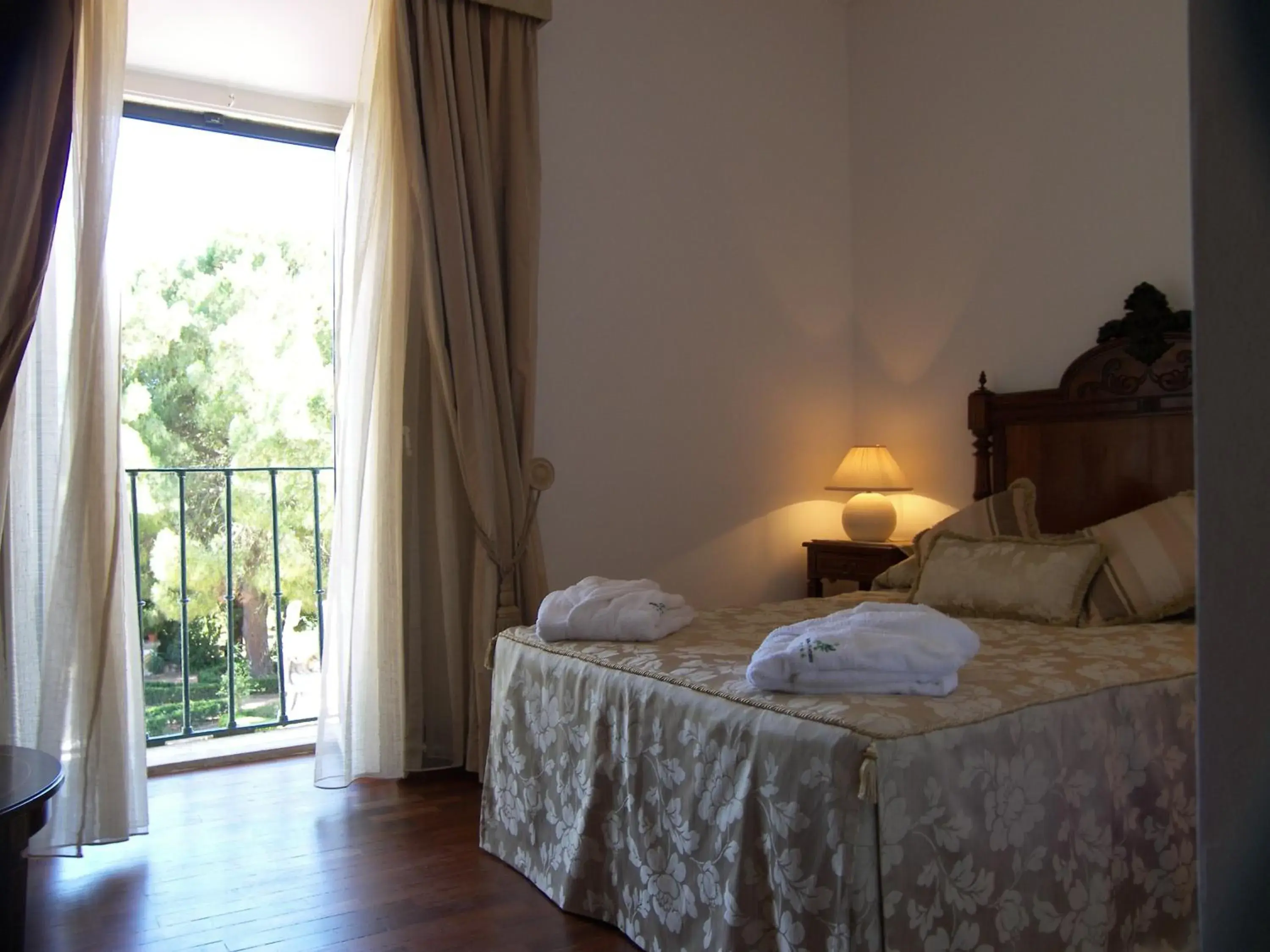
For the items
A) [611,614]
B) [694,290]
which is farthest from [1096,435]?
[611,614]

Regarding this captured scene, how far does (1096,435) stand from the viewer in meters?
3.55

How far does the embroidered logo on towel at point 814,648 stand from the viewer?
75.9 inches

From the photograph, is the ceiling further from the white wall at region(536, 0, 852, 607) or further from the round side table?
the round side table

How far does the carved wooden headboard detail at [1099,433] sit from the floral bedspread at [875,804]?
0.97 m

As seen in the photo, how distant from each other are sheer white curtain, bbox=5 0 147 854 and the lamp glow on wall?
2674 mm

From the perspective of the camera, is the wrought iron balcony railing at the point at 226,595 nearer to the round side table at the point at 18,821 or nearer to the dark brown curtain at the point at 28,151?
the dark brown curtain at the point at 28,151

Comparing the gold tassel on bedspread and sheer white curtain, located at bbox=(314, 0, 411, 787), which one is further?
sheer white curtain, located at bbox=(314, 0, 411, 787)

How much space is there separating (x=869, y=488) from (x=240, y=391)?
327 centimetres

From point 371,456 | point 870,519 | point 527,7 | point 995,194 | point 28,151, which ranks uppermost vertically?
point 527,7

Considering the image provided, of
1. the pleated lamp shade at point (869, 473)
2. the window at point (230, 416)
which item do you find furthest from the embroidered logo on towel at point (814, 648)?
the window at point (230, 416)

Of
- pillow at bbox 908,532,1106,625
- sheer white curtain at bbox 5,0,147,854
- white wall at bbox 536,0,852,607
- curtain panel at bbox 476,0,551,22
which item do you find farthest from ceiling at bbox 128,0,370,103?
pillow at bbox 908,532,1106,625

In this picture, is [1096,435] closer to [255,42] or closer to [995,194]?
[995,194]

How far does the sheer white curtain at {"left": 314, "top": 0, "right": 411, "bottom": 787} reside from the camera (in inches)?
134

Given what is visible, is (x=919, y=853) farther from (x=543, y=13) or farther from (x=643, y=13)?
(x=643, y=13)
